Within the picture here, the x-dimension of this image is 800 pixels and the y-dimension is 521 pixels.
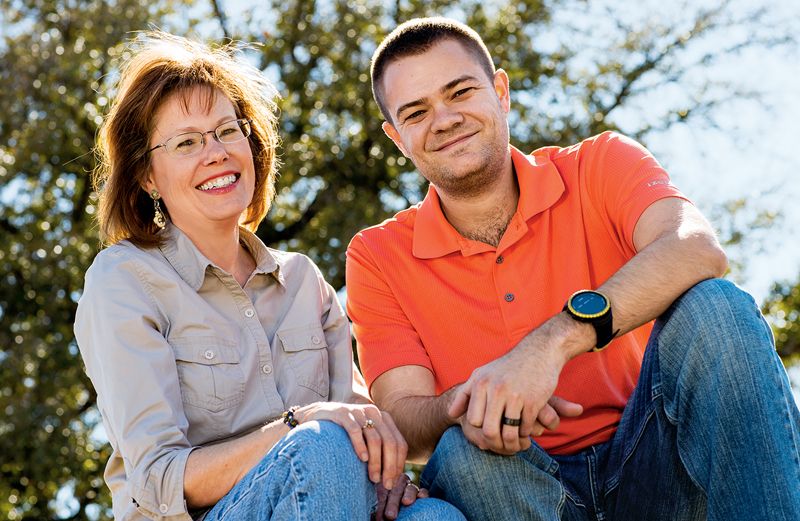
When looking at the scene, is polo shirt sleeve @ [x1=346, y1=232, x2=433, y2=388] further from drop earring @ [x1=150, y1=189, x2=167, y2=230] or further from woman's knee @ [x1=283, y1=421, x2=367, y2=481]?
woman's knee @ [x1=283, y1=421, x2=367, y2=481]

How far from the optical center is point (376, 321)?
125 inches

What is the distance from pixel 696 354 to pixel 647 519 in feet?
1.89

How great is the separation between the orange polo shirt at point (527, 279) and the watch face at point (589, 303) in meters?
0.46

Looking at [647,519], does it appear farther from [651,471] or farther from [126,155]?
[126,155]

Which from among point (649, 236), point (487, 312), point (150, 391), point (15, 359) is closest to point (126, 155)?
point (150, 391)

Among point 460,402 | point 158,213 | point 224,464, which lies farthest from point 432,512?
point 158,213

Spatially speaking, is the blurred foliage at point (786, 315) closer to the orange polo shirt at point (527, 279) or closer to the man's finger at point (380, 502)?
the orange polo shirt at point (527, 279)

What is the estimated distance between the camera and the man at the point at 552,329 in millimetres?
2219

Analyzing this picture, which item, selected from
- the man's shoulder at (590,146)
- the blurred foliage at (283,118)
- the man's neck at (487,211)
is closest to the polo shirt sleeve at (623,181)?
the man's shoulder at (590,146)

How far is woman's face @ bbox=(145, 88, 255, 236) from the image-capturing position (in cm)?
295

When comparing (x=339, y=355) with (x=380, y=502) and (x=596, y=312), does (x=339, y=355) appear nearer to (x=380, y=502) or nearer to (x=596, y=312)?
(x=380, y=502)

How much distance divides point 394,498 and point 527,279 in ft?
2.99

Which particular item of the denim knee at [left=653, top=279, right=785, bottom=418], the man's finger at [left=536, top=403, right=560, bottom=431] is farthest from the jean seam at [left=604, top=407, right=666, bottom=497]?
the man's finger at [left=536, top=403, right=560, bottom=431]

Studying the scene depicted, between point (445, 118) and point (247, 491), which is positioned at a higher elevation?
point (445, 118)
